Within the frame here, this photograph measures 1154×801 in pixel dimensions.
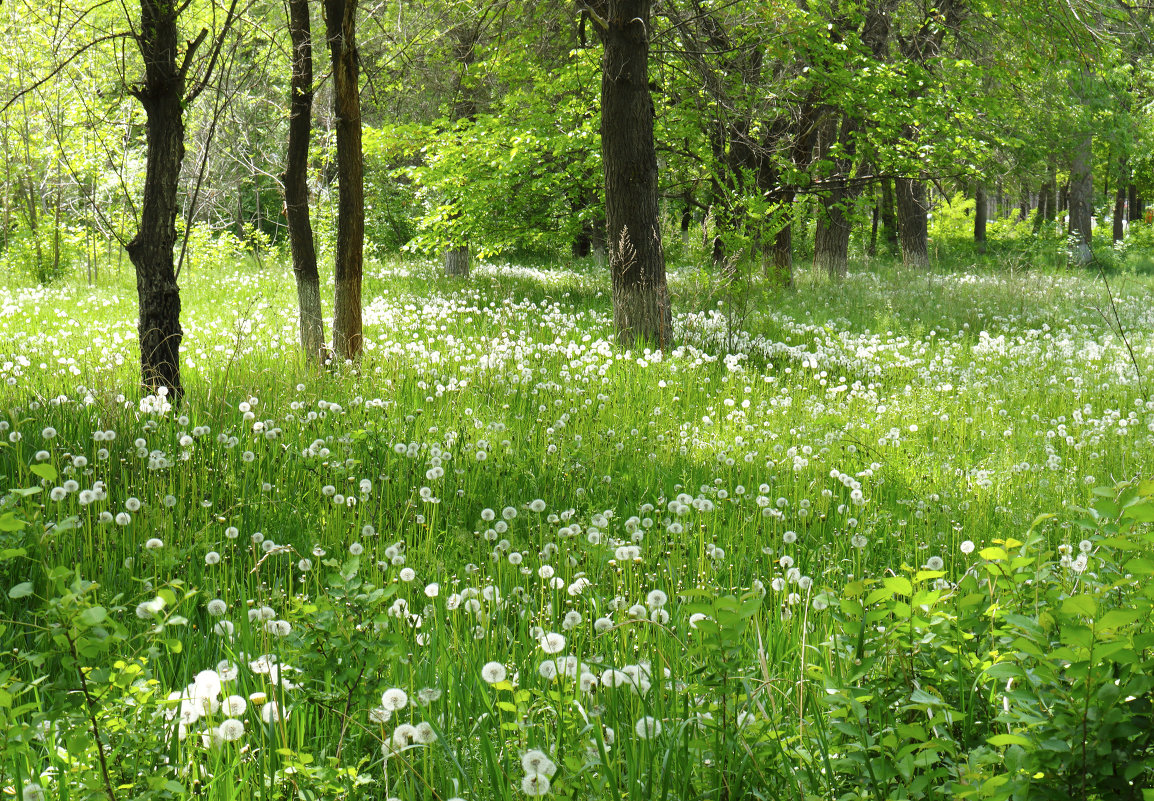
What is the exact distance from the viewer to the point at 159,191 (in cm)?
544

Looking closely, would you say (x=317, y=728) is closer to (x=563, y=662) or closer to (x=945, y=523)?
(x=563, y=662)

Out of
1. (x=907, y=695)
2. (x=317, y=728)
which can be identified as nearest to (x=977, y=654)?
(x=907, y=695)

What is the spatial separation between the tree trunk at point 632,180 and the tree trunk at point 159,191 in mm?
4537

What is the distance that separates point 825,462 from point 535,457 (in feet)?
5.83

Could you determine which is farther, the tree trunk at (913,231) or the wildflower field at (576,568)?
the tree trunk at (913,231)

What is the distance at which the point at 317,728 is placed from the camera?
2.24 meters

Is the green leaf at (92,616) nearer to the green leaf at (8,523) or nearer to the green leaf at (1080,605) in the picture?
the green leaf at (8,523)

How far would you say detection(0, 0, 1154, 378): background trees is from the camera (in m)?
5.95

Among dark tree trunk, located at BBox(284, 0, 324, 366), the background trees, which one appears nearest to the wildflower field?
dark tree trunk, located at BBox(284, 0, 324, 366)

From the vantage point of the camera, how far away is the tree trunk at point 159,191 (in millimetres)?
5379

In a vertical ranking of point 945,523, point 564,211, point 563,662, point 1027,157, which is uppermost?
point 1027,157

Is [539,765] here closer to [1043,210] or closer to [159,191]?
[159,191]

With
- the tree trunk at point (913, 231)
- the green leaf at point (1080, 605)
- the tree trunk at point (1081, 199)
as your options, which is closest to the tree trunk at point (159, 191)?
the green leaf at point (1080, 605)

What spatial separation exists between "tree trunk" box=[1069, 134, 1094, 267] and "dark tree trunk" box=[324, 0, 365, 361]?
843 inches
